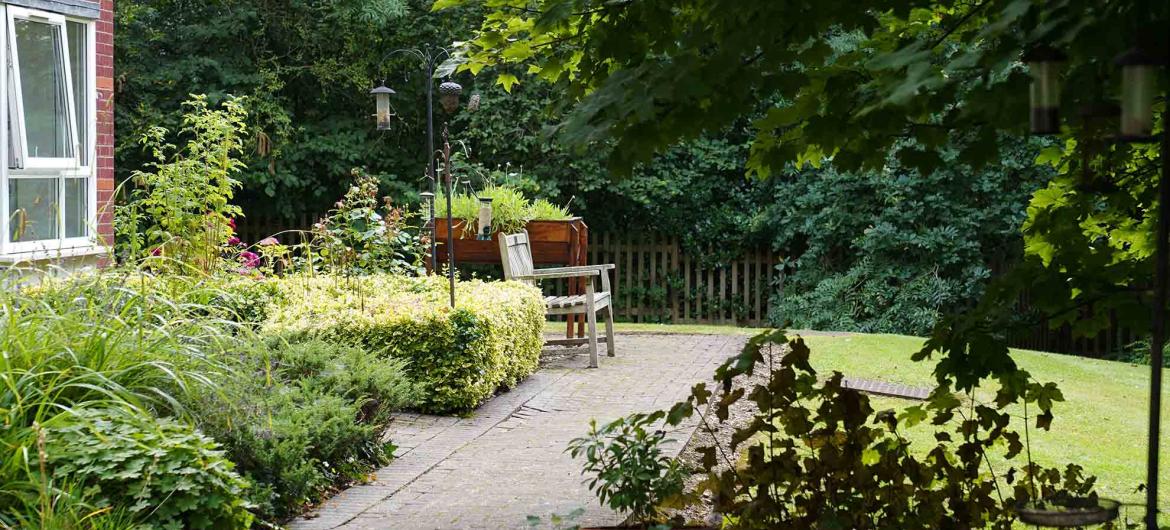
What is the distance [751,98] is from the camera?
2830 mm

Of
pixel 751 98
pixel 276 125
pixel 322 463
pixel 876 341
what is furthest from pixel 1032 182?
pixel 751 98

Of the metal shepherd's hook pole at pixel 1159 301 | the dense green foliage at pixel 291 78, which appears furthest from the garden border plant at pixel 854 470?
the dense green foliage at pixel 291 78

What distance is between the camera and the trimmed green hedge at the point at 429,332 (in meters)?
6.43

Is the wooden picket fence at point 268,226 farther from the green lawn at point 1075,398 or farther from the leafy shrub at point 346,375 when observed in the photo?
the leafy shrub at point 346,375

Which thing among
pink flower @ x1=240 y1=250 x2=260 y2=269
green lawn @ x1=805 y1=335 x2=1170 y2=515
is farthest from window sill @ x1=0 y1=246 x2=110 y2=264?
green lawn @ x1=805 y1=335 x2=1170 y2=515

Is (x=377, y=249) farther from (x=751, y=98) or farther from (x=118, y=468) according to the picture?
(x=751, y=98)

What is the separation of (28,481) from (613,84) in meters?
2.22

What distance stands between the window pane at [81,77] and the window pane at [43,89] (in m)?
0.18

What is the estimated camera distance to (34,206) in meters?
8.24

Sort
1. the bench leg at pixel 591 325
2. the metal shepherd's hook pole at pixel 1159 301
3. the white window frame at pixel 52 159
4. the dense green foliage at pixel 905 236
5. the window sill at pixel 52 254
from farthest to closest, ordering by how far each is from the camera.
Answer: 1. the dense green foliage at pixel 905 236
2. the bench leg at pixel 591 325
3. the white window frame at pixel 52 159
4. the window sill at pixel 52 254
5. the metal shepherd's hook pole at pixel 1159 301

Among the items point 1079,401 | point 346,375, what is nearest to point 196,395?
point 346,375

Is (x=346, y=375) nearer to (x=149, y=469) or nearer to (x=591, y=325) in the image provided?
(x=149, y=469)

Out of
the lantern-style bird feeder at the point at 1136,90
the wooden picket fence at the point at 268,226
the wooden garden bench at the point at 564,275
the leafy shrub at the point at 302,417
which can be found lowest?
the leafy shrub at the point at 302,417

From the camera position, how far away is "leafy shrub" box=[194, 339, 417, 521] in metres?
4.24
